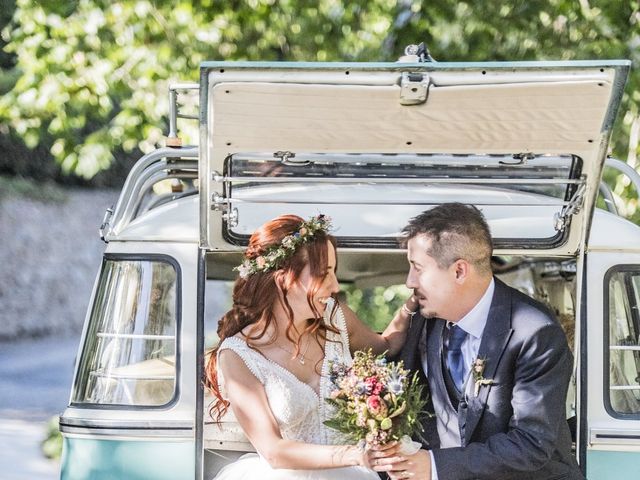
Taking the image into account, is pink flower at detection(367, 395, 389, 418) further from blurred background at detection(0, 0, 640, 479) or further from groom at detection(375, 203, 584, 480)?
blurred background at detection(0, 0, 640, 479)

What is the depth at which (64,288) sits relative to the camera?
795 inches

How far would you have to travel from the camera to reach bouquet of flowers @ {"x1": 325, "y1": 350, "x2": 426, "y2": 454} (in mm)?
3557

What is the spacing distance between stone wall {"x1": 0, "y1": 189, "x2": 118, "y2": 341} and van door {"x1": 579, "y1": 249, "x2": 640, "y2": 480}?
15.5 metres

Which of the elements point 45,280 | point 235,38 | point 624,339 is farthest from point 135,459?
point 45,280

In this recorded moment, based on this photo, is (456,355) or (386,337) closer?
(456,355)

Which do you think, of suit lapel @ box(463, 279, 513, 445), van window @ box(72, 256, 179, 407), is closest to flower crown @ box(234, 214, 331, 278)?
van window @ box(72, 256, 179, 407)

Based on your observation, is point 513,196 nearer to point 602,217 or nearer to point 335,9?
point 602,217

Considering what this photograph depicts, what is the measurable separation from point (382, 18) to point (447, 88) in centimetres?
495

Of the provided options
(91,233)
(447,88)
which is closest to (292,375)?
(447,88)

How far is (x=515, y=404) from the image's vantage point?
12.4 ft

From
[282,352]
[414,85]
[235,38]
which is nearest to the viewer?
[414,85]

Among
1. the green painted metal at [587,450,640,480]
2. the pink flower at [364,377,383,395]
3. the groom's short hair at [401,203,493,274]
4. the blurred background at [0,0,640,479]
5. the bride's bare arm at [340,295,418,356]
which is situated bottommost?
the green painted metal at [587,450,640,480]

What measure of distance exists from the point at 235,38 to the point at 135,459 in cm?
481

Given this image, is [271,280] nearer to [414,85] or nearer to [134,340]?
[134,340]
